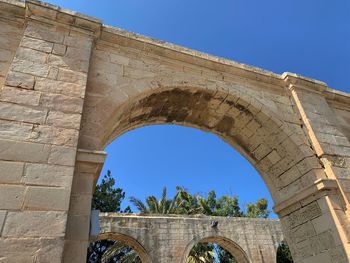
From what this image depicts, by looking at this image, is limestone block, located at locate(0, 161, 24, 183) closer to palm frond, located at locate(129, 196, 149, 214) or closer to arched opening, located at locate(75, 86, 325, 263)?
arched opening, located at locate(75, 86, 325, 263)

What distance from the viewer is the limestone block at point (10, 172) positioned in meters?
2.63

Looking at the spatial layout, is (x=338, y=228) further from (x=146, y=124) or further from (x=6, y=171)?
(x=6, y=171)

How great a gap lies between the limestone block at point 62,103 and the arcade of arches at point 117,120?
0.01 meters

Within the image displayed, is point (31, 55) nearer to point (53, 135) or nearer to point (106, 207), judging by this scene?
point (53, 135)

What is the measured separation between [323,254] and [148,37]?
14.6 ft

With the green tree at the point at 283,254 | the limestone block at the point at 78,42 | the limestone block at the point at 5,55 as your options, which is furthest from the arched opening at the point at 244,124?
the green tree at the point at 283,254

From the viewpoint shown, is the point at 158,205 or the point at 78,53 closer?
the point at 78,53

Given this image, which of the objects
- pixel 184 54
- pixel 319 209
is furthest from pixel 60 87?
pixel 319 209

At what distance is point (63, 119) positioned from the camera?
3207mm

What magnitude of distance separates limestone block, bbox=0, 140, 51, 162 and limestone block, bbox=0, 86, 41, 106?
0.52m

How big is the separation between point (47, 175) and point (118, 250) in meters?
15.0

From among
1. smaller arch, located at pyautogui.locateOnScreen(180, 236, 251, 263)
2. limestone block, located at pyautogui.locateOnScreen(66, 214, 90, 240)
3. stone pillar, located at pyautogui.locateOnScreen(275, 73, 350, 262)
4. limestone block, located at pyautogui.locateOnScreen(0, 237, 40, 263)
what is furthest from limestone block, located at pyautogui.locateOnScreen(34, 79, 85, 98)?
smaller arch, located at pyautogui.locateOnScreen(180, 236, 251, 263)

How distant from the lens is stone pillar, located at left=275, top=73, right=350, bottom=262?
13.3 ft

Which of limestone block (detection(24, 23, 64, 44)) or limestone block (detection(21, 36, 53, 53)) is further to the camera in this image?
limestone block (detection(24, 23, 64, 44))
